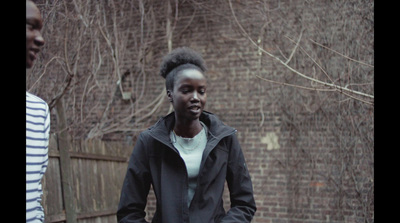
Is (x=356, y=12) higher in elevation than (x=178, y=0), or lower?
lower

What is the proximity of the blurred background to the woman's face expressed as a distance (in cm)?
256

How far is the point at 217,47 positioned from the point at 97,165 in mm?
2603

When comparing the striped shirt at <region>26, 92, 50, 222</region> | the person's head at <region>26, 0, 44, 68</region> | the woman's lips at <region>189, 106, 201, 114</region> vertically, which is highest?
the person's head at <region>26, 0, 44, 68</region>

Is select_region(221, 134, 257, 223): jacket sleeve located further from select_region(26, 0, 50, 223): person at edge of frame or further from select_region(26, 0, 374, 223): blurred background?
select_region(26, 0, 374, 223): blurred background

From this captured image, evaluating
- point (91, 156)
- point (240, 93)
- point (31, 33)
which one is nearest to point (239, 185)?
point (31, 33)

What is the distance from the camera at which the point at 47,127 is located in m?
2.30

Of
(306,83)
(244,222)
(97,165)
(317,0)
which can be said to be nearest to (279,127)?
(306,83)

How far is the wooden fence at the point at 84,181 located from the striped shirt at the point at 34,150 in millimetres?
2876

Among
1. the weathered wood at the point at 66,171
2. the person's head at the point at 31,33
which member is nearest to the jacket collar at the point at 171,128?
the person's head at the point at 31,33

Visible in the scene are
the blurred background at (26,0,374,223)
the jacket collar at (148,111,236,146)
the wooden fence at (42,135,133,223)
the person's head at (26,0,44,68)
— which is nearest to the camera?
the person's head at (26,0,44,68)

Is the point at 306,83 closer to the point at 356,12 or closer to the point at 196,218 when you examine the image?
the point at 356,12

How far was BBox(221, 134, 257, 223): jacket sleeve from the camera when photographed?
3.04 meters

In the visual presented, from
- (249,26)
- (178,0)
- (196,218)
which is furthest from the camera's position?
(178,0)

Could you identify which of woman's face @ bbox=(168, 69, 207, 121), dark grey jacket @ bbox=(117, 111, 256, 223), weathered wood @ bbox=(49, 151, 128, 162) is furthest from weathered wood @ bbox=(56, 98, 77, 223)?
woman's face @ bbox=(168, 69, 207, 121)
